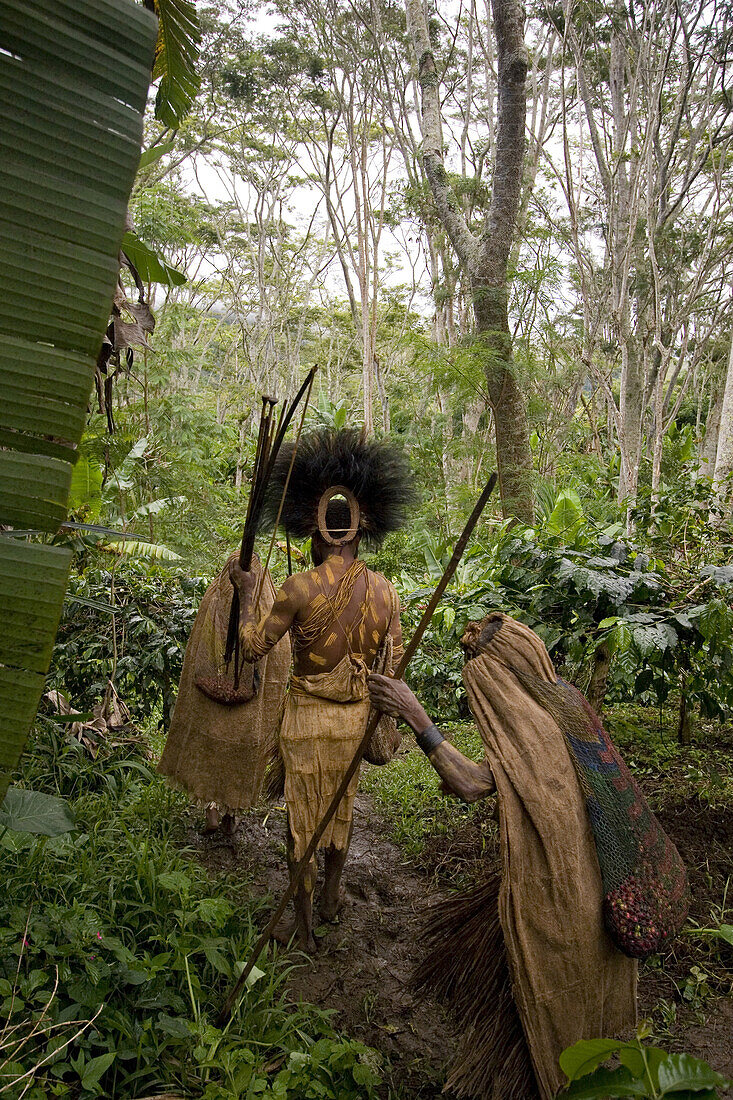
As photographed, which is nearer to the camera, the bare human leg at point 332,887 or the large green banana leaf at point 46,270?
the large green banana leaf at point 46,270

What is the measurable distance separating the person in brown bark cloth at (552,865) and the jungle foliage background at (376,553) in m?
0.48

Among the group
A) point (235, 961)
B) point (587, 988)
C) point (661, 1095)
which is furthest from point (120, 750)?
point (661, 1095)

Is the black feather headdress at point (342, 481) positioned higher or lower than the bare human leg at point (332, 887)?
higher

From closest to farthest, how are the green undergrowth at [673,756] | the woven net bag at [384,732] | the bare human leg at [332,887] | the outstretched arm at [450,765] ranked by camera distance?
the outstretched arm at [450,765], the woven net bag at [384,732], the bare human leg at [332,887], the green undergrowth at [673,756]

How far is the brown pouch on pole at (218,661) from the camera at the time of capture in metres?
4.02

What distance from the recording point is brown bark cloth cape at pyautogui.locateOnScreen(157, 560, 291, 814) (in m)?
3.99

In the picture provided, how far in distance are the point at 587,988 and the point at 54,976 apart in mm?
1609

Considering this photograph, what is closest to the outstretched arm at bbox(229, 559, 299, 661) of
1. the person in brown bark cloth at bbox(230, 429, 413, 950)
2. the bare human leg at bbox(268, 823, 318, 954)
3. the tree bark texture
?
the person in brown bark cloth at bbox(230, 429, 413, 950)

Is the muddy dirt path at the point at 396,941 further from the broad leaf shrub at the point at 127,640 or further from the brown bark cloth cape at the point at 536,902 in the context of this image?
the broad leaf shrub at the point at 127,640

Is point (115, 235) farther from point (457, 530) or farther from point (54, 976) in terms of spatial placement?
point (457, 530)

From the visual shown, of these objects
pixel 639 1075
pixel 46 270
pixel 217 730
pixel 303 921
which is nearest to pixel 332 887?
pixel 303 921

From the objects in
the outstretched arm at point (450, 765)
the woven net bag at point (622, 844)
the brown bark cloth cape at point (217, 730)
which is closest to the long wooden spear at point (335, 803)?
the outstretched arm at point (450, 765)

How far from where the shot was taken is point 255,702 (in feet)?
13.6

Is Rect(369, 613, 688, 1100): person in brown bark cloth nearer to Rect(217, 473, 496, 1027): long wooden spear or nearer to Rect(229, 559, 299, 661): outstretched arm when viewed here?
Rect(217, 473, 496, 1027): long wooden spear
